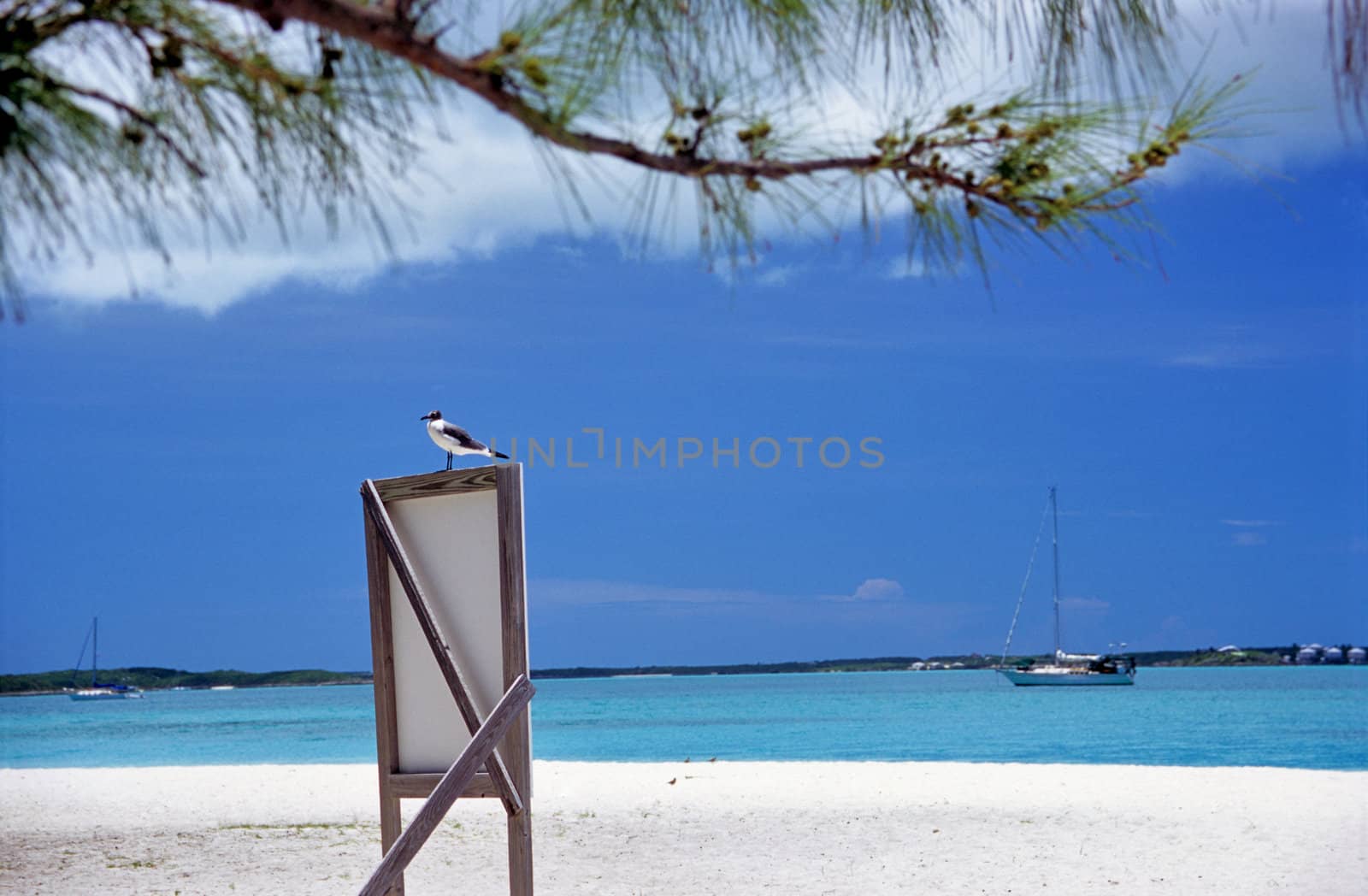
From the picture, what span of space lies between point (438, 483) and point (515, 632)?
58cm

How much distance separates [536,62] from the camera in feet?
7.46

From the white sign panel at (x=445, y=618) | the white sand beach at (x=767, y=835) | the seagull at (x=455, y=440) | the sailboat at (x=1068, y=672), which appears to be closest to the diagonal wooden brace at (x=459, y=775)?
the white sign panel at (x=445, y=618)

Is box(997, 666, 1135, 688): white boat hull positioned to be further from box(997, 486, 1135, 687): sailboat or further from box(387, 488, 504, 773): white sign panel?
box(387, 488, 504, 773): white sign panel

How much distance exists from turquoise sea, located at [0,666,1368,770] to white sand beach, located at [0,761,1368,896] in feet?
44.6

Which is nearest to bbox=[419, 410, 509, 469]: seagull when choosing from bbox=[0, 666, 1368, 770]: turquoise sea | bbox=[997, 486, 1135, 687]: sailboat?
bbox=[0, 666, 1368, 770]: turquoise sea

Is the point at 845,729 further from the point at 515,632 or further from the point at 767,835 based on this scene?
the point at 515,632

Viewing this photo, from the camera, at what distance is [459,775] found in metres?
4.13

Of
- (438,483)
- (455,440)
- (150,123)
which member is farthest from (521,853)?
(150,123)

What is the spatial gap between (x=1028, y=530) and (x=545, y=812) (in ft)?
220

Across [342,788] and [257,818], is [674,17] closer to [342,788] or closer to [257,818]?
[257,818]

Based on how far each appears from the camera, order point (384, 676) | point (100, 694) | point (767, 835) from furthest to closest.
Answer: point (100, 694) < point (767, 835) < point (384, 676)

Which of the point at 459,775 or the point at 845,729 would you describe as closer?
the point at 459,775

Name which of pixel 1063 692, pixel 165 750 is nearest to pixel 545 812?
pixel 165 750

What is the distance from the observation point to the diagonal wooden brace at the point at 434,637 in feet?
13.9
